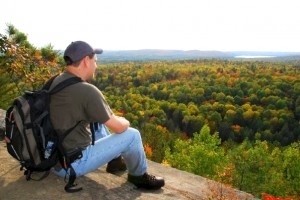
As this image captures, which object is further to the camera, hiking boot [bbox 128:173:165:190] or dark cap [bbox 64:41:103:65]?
hiking boot [bbox 128:173:165:190]

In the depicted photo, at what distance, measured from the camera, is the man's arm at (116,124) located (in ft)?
12.2

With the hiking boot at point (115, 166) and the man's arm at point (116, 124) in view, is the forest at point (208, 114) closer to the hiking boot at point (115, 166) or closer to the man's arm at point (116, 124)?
the hiking boot at point (115, 166)

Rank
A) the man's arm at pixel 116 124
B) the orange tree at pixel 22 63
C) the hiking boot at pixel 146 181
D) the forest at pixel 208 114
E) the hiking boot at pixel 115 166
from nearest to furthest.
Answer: the man's arm at pixel 116 124
the hiking boot at pixel 146 181
the hiking boot at pixel 115 166
the orange tree at pixel 22 63
the forest at pixel 208 114

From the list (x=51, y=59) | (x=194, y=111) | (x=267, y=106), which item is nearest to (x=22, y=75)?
(x=51, y=59)

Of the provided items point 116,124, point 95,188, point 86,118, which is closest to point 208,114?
point 95,188

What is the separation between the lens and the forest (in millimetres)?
7566

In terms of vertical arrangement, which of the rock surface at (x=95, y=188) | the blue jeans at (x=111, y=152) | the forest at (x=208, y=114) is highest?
the blue jeans at (x=111, y=152)

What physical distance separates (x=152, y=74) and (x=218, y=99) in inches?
1821

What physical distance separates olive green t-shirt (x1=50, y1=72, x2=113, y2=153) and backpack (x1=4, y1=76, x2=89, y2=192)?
6 centimetres

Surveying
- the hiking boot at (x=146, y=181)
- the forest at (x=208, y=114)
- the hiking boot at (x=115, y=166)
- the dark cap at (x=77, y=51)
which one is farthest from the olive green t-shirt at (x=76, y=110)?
the forest at (x=208, y=114)

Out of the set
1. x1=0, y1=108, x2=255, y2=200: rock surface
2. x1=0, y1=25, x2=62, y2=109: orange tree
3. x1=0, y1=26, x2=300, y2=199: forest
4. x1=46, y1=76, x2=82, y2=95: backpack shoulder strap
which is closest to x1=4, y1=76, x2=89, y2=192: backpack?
x1=46, y1=76, x2=82, y2=95: backpack shoulder strap

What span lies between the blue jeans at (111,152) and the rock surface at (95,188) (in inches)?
9.1

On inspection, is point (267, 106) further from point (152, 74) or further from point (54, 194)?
point (54, 194)

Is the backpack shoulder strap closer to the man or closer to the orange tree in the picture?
the man
